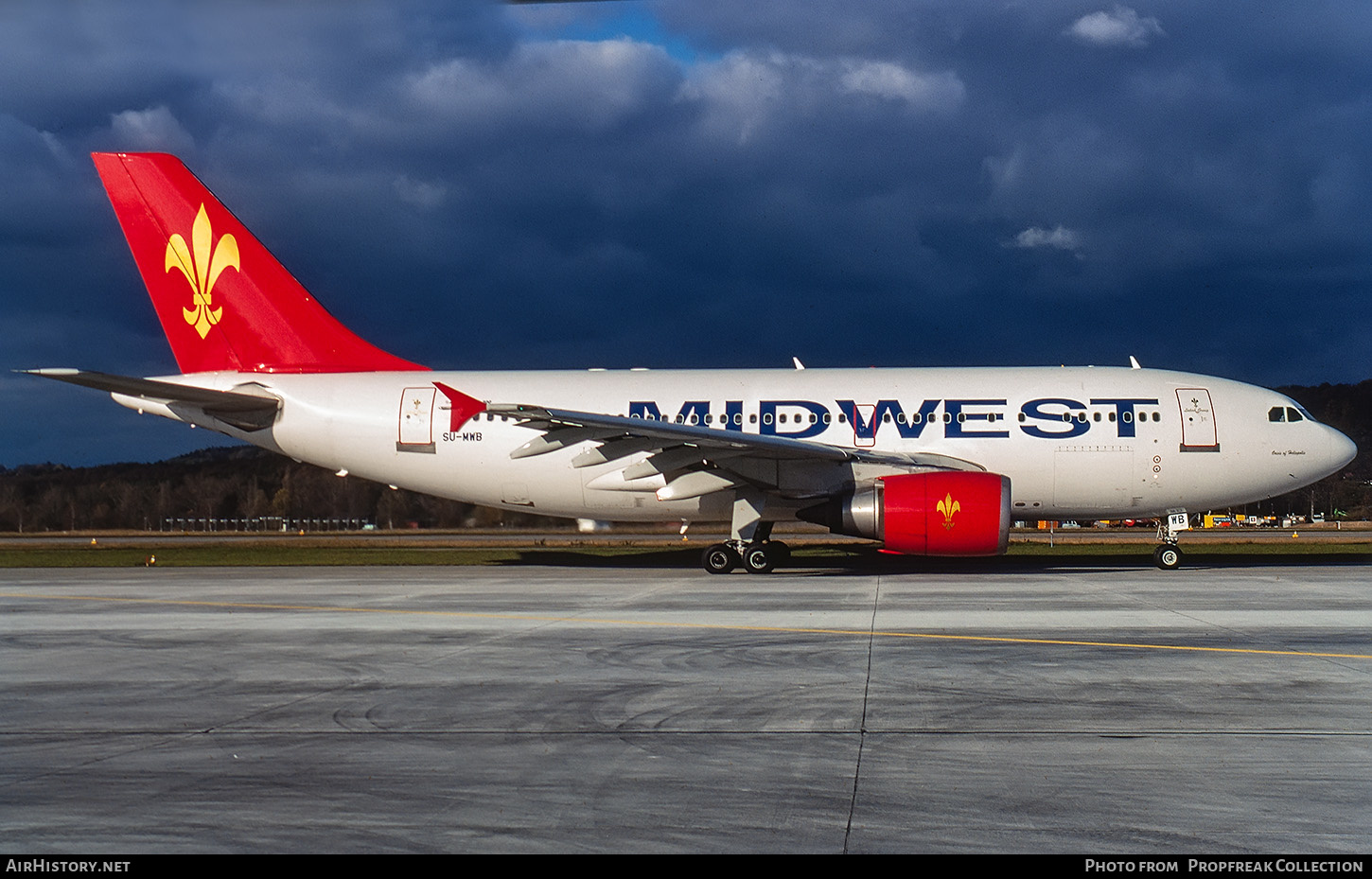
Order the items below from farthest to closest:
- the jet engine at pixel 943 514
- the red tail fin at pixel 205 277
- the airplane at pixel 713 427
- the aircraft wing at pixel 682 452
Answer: the red tail fin at pixel 205 277, the airplane at pixel 713 427, the aircraft wing at pixel 682 452, the jet engine at pixel 943 514

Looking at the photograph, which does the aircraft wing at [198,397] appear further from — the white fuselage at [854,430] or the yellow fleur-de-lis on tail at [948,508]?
the yellow fleur-de-lis on tail at [948,508]

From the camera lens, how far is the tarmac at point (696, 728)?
4.93 meters

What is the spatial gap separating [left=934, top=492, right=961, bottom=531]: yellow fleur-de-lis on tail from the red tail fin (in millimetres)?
12176

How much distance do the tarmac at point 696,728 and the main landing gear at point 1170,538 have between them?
18.2ft

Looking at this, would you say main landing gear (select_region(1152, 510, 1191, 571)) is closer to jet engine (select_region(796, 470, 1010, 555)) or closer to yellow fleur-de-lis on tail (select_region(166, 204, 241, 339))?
jet engine (select_region(796, 470, 1010, 555))

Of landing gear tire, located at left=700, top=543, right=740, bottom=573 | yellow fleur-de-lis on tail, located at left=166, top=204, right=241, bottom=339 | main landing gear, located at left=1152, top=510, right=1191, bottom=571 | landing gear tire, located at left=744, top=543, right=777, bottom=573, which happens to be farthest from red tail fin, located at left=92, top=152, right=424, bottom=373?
main landing gear, located at left=1152, top=510, right=1191, bottom=571

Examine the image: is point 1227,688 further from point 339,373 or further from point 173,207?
point 173,207

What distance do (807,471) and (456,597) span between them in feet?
22.2

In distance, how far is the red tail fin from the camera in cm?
2216

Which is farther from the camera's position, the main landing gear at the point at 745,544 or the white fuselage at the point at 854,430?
the white fuselage at the point at 854,430

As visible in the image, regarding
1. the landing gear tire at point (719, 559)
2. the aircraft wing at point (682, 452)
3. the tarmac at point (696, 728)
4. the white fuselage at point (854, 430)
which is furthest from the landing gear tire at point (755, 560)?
the tarmac at point (696, 728)
